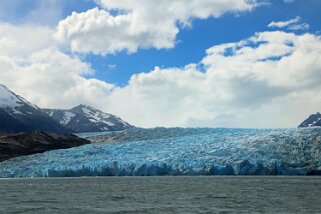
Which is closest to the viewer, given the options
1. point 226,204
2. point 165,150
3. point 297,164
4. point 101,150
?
point 226,204

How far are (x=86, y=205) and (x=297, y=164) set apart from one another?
30.3 metres

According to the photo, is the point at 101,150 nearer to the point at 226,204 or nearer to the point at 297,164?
the point at 297,164

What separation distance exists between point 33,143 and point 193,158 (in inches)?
2089

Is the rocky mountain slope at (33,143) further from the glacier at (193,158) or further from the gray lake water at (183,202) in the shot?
the gray lake water at (183,202)

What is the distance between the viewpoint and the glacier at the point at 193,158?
2057 inches

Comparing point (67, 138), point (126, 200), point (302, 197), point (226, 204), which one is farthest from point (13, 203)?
point (67, 138)

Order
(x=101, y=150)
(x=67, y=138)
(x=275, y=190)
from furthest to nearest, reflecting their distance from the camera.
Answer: (x=67, y=138), (x=101, y=150), (x=275, y=190)

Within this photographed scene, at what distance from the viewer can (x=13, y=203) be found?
29062 mm

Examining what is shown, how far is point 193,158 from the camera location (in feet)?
178

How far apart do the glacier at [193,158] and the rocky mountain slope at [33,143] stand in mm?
30257

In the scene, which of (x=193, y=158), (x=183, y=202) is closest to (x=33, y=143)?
(x=193, y=158)

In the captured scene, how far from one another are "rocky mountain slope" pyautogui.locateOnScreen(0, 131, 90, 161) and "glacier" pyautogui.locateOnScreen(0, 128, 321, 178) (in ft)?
99.3

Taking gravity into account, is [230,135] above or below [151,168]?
above

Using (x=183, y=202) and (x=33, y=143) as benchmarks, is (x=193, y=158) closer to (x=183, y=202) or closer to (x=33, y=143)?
(x=183, y=202)
